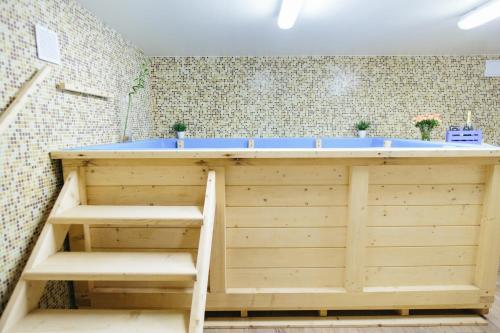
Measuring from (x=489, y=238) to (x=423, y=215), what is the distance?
416mm

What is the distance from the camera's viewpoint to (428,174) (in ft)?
5.26

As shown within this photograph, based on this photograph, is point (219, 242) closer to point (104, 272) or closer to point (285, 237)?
point (285, 237)

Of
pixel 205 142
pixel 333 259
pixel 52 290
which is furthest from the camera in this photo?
pixel 205 142

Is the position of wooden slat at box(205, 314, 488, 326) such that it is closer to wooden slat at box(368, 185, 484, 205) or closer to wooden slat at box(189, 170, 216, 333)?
wooden slat at box(189, 170, 216, 333)

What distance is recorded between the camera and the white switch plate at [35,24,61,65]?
60.9 inches

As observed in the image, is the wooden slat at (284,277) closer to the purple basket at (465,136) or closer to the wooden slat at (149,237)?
the wooden slat at (149,237)

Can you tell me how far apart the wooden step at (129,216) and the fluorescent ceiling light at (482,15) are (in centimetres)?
281

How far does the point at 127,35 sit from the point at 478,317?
12.6 ft

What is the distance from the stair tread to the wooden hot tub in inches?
13.9

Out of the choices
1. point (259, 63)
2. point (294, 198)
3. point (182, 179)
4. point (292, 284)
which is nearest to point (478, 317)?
point (292, 284)

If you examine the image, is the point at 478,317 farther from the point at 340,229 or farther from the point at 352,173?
the point at 352,173

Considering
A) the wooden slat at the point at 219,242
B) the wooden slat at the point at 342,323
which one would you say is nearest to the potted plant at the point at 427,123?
the wooden slat at the point at 342,323

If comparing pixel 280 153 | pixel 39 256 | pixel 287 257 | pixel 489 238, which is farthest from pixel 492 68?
pixel 39 256

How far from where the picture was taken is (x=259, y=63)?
12.1ft
